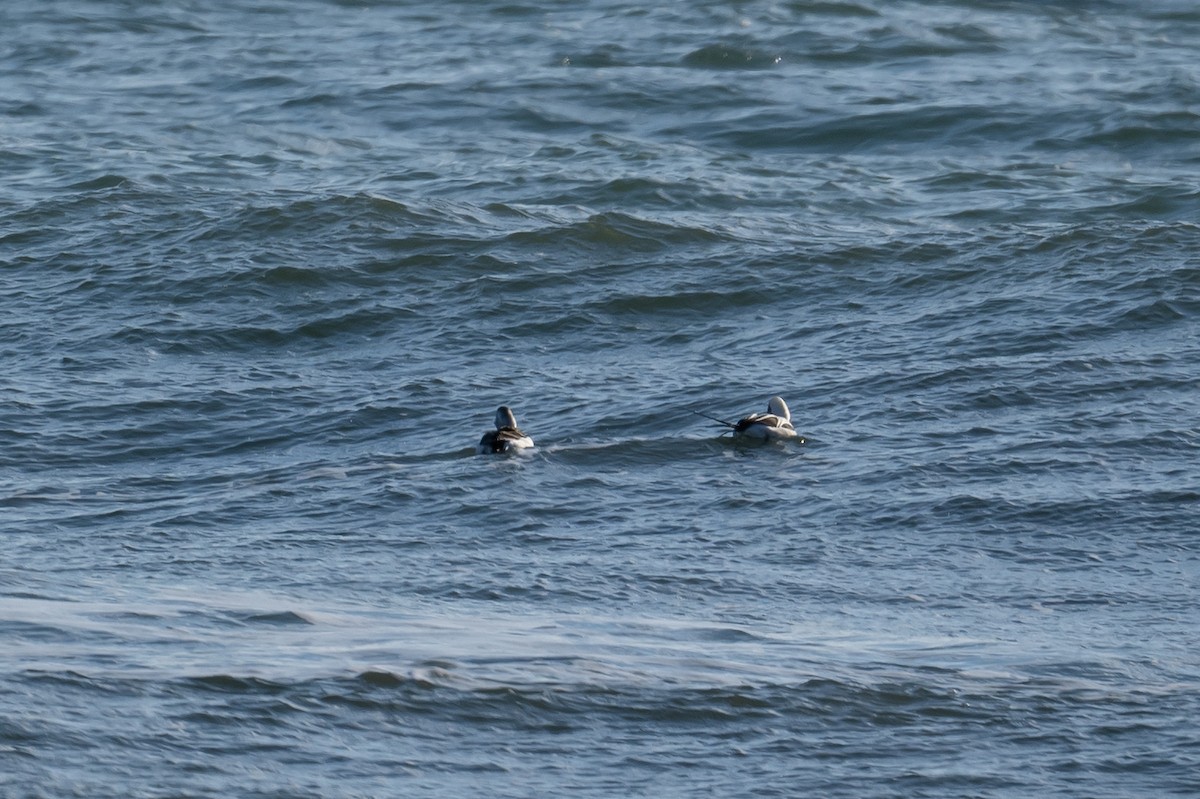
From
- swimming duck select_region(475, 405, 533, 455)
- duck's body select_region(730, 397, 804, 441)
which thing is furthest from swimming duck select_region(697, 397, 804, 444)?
swimming duck select_region(475, 405, 533, 455)

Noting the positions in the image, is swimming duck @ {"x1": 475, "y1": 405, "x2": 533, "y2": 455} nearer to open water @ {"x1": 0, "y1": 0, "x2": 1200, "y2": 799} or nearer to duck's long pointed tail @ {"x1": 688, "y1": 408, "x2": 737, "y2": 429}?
open water @ {"x1": 0, "y1": 0, "x2": 1200, "y2": 799}

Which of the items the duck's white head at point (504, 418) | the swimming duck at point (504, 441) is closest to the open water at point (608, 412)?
the swimming duck at point (504, 441)

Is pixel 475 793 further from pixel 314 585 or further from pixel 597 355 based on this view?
pixel 597 355

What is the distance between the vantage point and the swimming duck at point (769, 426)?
405 inches

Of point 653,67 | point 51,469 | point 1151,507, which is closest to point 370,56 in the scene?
point 653,67

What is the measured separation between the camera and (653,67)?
69.9 ft

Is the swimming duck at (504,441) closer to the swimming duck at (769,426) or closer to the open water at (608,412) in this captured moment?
the open water at (608,412)

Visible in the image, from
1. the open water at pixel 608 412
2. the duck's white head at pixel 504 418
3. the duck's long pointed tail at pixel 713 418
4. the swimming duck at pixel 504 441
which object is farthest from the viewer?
the duck's long pointed tail at pixel 713 418

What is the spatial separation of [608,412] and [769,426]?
123cm

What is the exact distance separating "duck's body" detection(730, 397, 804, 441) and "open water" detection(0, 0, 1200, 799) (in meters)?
0.17

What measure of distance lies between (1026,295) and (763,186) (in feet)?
13.4

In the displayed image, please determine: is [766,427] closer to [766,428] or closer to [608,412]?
[766,428]

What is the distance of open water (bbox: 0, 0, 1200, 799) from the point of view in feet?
19.8

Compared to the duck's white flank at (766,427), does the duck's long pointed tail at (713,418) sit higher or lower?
lower
